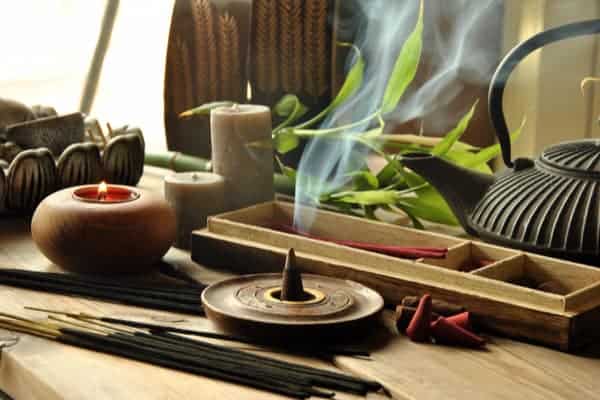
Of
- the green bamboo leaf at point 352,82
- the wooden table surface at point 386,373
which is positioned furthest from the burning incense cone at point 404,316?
the green bamboo leaf at point 352,82

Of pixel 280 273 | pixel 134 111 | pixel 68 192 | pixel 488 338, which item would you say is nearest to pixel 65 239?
pixel 68 192

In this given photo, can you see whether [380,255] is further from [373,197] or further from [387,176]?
[387,176]

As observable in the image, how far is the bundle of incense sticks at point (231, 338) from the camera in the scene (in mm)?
1142

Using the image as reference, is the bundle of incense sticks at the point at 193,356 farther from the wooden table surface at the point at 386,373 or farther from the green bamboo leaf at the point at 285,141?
the green bamboo leaf at the point at 285,141

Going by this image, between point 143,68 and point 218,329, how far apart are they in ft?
6.96

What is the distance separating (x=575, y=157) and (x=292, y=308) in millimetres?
468

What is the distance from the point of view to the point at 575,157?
1.35m

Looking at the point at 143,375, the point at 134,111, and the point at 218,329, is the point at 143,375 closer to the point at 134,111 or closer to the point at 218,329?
the point at 218,329

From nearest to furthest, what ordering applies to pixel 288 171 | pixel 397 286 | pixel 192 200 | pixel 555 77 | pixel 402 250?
pixel 397 286
pixel 402 250
pixel 192 200
pixel 288 171
pixel 555 77

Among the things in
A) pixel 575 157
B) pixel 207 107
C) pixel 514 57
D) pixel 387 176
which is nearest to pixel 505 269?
pixel 575 157

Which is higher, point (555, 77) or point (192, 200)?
point (555, 77)

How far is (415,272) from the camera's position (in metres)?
1.29

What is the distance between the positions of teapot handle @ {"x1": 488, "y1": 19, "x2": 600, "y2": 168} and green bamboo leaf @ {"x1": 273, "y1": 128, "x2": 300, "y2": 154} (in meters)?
0.58

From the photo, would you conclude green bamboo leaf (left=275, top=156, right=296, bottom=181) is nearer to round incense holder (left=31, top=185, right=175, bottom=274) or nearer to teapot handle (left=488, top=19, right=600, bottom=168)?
round incense holder (left=31, top=185, right=175, bottom=274)
